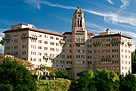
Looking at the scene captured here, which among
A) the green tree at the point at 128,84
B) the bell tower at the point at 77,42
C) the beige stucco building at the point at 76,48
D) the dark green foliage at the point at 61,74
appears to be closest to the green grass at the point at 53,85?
the dark green foliage at the point at 61,74

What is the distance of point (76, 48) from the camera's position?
129625mm

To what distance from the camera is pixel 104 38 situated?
12950 cm

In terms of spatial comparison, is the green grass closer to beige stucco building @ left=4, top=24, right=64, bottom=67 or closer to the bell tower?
beige stucco building @ left=4, top=24, right=64, bottom=67

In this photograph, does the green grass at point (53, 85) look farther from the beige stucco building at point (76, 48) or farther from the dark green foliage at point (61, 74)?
the beige stucco building at point (76, 48)

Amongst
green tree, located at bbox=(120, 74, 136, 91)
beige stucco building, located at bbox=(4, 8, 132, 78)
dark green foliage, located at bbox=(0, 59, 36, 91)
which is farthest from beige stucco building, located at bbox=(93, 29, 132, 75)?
dark green foliage, located at bbox=(0, 59, 36, 91)

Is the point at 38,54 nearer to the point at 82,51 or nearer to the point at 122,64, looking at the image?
the point at 82,51

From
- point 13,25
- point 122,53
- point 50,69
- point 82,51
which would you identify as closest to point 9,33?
point 13,25

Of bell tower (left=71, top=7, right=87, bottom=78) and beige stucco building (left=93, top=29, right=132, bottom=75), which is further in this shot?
bell tower (left=71, top=7, right=87, bottom=78)

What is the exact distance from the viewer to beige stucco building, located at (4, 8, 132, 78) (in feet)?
395

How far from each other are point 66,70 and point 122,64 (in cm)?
2238

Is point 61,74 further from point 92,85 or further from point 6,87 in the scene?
point 6,87

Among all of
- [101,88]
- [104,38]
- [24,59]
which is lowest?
[101,88]

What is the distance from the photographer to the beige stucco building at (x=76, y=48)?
12025 centimetres

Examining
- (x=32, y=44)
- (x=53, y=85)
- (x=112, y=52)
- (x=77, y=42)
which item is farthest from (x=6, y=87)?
(x=112, y=52)
